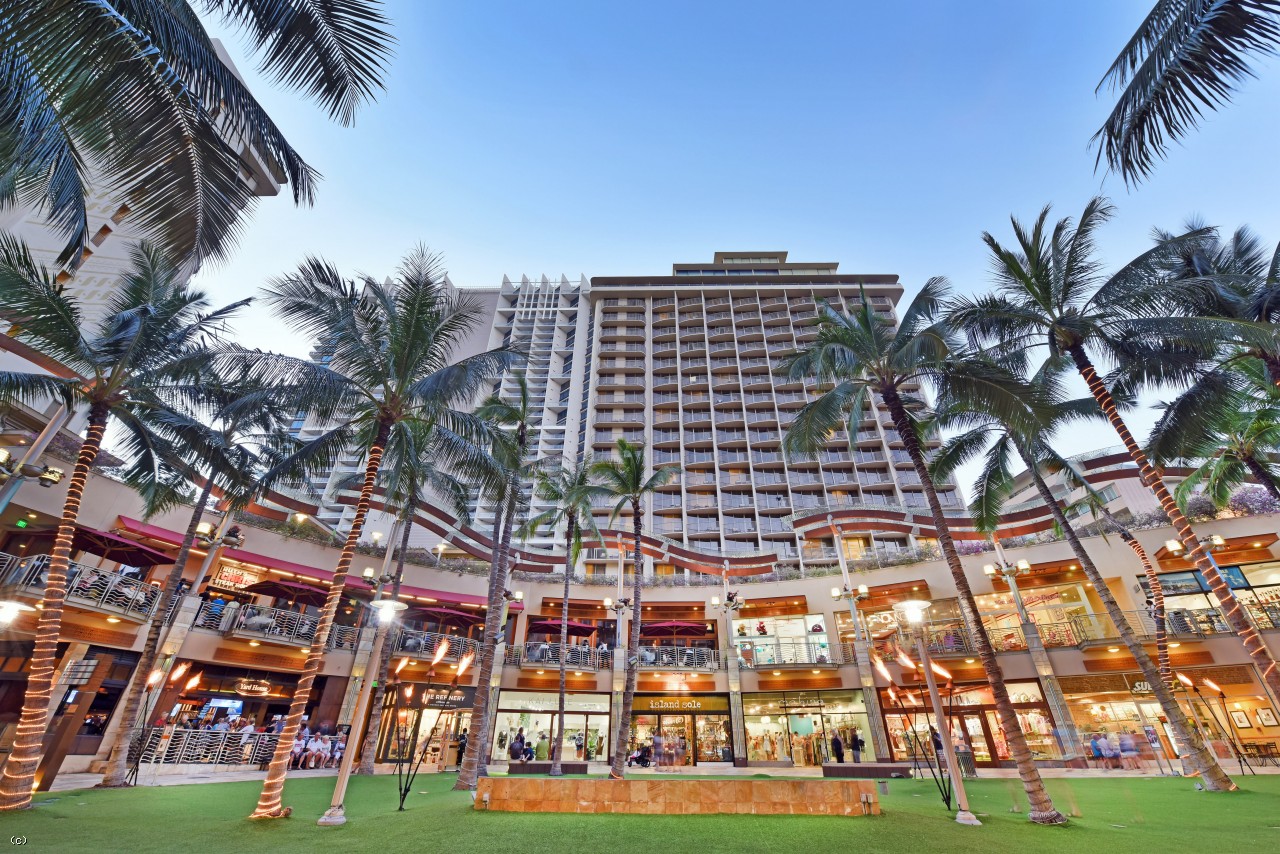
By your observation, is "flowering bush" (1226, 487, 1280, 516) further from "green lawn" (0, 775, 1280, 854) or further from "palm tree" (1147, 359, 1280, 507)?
"green lawn" (0, 775, 1280, 854)

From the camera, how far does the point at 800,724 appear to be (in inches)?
958

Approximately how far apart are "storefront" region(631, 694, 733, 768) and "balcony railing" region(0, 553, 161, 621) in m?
19.5

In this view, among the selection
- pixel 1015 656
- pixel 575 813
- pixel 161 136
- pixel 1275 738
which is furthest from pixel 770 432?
pixel 161 136

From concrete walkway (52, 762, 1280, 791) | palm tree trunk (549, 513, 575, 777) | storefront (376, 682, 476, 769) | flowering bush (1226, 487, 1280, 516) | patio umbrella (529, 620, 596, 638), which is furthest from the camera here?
patio umbrella (529, 620, 596, 638)

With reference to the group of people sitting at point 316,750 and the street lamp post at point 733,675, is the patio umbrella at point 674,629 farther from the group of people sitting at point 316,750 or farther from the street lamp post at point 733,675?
the group of people sitting at point 316,750

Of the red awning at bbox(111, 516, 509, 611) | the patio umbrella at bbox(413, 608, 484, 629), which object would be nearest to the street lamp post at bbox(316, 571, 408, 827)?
the patio umbrella at bbox(413, 608, 484, 629)

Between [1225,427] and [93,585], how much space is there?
31.2m

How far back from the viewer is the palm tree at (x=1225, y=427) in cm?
1280

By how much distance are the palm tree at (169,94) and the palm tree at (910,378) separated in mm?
11277

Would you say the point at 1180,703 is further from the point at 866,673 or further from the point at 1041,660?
the point at 866,673

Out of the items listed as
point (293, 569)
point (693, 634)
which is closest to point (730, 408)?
point (693, 634)

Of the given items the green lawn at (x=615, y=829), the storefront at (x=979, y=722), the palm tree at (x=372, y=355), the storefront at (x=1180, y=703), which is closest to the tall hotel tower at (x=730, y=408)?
the storefront at (x=979, y=722)

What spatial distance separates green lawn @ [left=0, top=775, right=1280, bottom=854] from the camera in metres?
6.44

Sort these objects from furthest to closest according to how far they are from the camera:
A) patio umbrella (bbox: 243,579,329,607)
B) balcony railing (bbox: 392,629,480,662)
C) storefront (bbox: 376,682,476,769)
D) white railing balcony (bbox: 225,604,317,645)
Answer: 1. balcony railing (bbox: 392,629,480,662)
2. storefront (bbox: 376,682,476,769)
3. patio umbrella (bbox: 243,579,329,607)
4. white railing balcony (bbox: 225,604,317,645)
